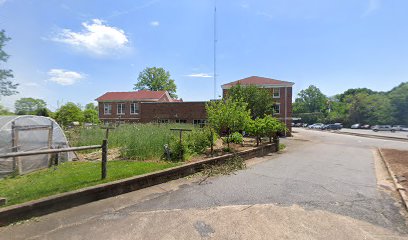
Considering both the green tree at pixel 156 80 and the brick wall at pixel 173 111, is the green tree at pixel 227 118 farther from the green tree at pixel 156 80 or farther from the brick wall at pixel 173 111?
the green tree at pixel 156 80

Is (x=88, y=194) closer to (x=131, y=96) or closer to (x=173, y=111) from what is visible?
(x=173, y=111)

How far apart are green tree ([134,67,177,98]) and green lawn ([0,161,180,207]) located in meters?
59.4

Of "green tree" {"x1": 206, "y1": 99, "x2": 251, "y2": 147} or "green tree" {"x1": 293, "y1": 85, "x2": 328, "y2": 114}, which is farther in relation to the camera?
"green tree" {"x1": 293, "y1": 85, "x2": 328, "y2": 114}

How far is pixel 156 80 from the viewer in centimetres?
6612

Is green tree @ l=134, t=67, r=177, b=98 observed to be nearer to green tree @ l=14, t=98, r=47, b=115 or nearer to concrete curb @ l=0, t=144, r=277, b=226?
green tree @ l=14, t=98, r=47, b=115

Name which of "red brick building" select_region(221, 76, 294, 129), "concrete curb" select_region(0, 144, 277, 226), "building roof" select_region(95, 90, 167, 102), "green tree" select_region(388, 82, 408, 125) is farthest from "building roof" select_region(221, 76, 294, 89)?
"green tree" select_region(388, 82, 408, 125)

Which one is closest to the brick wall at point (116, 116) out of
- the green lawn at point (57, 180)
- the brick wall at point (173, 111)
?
the brick wall at point (173, 111)

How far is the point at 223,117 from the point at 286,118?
82.1 feet

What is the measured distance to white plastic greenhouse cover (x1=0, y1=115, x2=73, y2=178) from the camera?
713 centimetres

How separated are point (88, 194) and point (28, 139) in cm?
456

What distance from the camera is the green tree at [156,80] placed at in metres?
66.1

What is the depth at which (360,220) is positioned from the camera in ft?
15.0

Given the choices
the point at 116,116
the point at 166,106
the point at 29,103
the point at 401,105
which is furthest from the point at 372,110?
the point at 29,103

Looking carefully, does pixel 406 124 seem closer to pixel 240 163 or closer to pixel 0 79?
pixel 240 163
